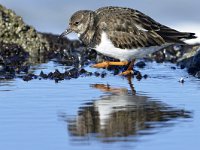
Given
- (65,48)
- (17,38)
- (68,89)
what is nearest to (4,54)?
(17,38)

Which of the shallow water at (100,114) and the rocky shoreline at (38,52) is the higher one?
the rocky shoreline at (38,52)

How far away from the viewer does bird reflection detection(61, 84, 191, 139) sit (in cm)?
750

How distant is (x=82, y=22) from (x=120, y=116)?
5.72 m

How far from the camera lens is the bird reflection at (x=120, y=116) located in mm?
7500

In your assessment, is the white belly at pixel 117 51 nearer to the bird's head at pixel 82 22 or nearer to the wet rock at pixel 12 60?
the bird's head at pixel 82 22

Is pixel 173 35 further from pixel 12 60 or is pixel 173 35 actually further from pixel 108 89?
pixel 12 60

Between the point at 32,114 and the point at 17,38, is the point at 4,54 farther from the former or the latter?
the point at 32,114

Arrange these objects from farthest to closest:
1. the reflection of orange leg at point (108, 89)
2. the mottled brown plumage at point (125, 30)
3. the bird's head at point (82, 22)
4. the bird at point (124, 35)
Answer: the bird's head at point (82, 22), the mottled brown plumage at point (125, 30), the bird at point (124, 35), the reflection of orange leg at point (108, 89)

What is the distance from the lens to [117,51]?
1301cm

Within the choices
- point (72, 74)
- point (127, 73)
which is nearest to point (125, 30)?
point (127, 73)

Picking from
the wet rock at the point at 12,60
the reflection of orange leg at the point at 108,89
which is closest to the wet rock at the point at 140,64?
the wet rock at the point at 12,60

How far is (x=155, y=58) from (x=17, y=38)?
132 inches

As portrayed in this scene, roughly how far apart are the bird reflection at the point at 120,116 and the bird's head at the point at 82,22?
3.79 metres

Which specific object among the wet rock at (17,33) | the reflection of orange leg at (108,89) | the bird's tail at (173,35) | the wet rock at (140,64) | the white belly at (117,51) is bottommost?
the reflection of orange leg at (108,89)
